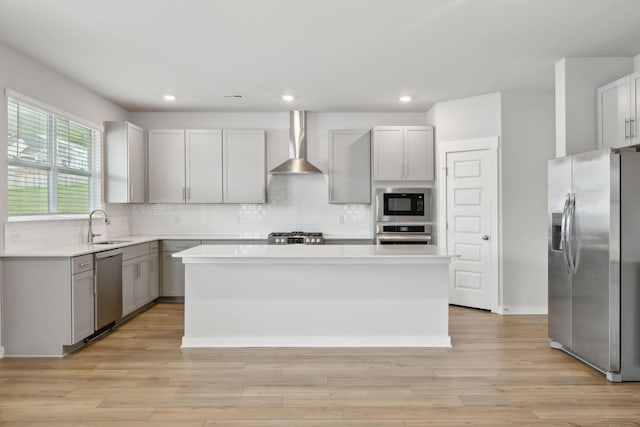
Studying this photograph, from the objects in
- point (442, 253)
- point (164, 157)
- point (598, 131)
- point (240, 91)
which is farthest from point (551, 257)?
point (164, 157)

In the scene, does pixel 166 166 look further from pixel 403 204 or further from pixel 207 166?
pixel 403 204

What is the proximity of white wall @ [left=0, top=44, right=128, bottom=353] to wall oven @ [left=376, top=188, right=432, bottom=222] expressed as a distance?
3.71 meters

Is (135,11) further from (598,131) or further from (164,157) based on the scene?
(598,131)

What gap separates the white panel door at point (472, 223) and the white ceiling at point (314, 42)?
0.93 m

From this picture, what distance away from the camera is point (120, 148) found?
A: 5609mm

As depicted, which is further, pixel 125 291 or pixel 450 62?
pixel 125 291

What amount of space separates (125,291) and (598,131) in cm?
508

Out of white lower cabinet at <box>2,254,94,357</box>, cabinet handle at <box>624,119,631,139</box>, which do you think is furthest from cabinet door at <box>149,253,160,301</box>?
cabinet handle at <box>624,119,631,139</box>

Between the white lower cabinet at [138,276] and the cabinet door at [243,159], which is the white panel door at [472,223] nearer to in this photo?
the cabinet door at [243,159]

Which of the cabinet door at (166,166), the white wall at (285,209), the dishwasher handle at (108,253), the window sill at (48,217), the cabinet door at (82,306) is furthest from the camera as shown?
the white wall at (285,209)

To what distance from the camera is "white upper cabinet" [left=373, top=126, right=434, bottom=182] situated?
6.01 m

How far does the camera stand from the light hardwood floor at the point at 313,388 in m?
2.65

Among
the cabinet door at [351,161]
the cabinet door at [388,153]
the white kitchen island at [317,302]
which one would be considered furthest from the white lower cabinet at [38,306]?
the cabinet door at [388,153]

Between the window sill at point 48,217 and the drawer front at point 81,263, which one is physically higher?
the window sill at point 48,217
